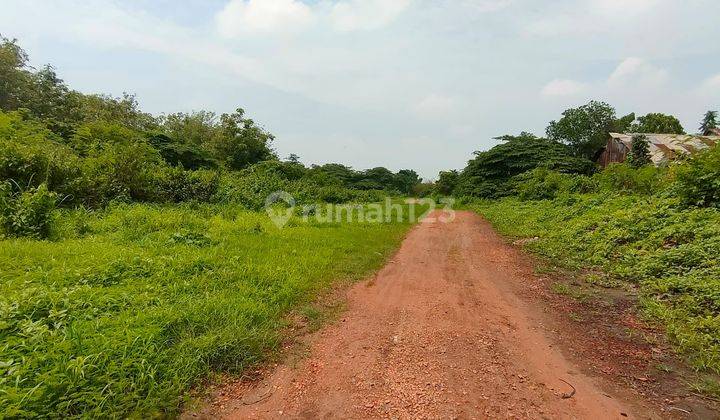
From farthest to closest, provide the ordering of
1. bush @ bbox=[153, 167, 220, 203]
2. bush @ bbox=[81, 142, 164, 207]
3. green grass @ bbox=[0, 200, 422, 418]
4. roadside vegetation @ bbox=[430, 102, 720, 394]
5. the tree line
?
the tree line, bush @ bbox=[153, 167, 220, 203], bush @ bbox=[81, 142, 164, 207], roadside vegetation @ bbox=[430, 102, 720, 394], green grass @ bbox=[0, 200, 422, 418]

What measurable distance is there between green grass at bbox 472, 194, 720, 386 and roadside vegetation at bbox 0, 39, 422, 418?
4.10m

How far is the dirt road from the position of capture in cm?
280

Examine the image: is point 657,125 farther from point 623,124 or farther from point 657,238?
point 657,238

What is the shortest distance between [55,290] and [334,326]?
9.84ft

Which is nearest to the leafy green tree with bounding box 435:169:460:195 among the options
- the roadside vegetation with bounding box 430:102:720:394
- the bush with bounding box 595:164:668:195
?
the roadside vegetation with bounding box 430:102:720:394

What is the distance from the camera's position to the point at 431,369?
3.33 metres

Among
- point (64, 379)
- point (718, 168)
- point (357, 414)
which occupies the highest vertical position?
point (718, 168)

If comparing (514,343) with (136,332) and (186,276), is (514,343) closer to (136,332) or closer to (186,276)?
(136,332)

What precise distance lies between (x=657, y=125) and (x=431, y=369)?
49745 mm


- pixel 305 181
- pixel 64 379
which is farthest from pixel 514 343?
pixel 305 181

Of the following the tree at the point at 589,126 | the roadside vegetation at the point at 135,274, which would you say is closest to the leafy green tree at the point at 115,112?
the roadside vegetation at the point at 135,274

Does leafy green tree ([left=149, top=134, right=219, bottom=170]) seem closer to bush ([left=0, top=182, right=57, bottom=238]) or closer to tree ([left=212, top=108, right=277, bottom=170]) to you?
tree ([left=212, top=108, right=277, bottom=170])

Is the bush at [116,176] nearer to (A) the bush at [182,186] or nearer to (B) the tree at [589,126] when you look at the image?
(A) the bush at [182,186]

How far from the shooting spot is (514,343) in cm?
388
